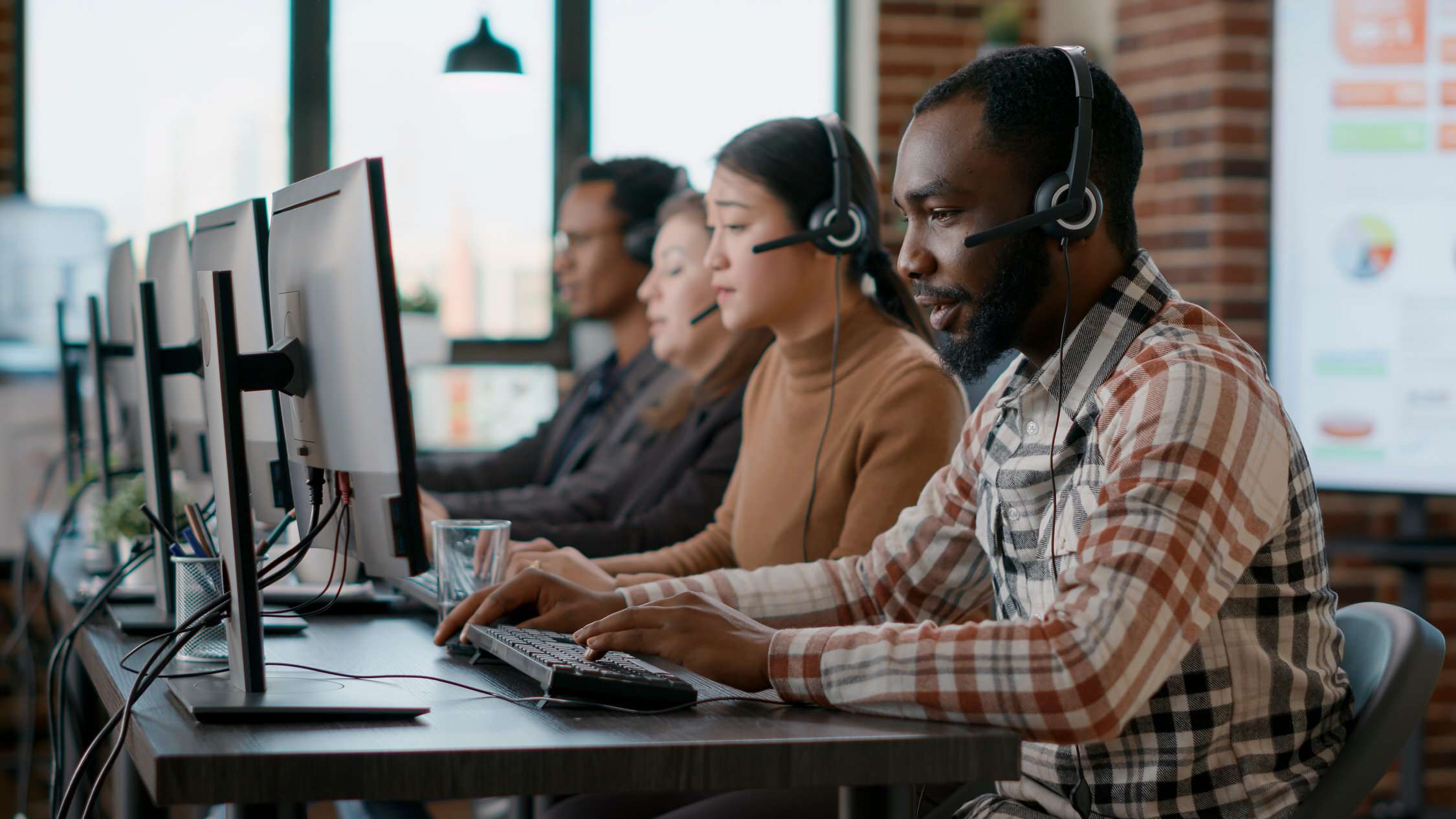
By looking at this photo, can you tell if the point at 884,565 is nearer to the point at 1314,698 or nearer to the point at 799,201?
the point at 1314,698

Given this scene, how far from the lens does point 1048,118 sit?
1179mm

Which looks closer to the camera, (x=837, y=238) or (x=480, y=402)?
(x=837, y=238)

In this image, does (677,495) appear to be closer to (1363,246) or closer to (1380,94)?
(1363,246)

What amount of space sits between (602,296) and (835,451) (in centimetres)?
138

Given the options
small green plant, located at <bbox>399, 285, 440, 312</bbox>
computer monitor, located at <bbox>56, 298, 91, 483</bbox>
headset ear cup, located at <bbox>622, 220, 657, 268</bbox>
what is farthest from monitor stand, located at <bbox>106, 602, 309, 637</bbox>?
small green plant, located at <bbox>399, 285, 440, 312</bbox>

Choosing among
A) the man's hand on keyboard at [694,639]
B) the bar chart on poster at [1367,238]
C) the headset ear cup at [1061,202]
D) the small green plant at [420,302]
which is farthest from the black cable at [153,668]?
the small green plant at [420,302]

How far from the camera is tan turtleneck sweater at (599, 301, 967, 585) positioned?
5.47 feet

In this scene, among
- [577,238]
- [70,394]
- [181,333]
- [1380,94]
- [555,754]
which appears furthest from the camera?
[577,238]

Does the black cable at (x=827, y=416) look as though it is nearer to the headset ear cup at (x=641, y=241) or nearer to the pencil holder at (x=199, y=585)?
the pencil holder at (x=199, y=585)

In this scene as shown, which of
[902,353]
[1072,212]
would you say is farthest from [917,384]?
[1072,212]

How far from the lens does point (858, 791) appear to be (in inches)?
39.0

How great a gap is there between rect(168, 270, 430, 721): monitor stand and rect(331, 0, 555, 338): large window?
10.1 feet

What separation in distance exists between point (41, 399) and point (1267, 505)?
11.1ft

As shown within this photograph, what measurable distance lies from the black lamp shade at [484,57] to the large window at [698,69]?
0.79 metres
